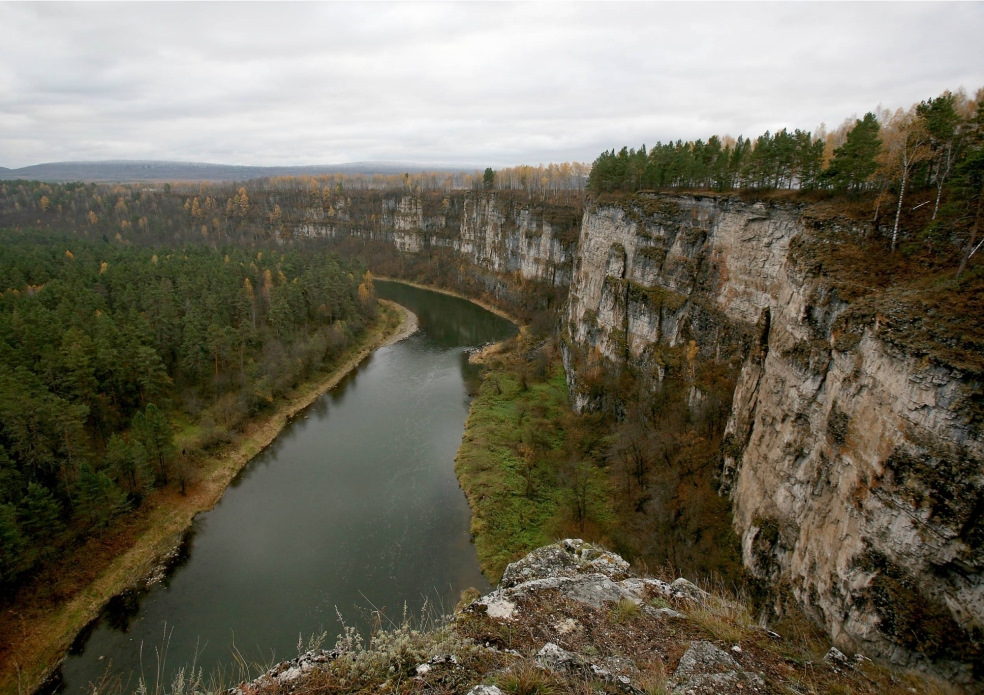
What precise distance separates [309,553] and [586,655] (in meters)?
18.5

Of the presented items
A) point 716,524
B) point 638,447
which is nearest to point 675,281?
point 638,447

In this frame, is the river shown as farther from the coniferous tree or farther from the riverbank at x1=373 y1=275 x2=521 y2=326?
the riverbank at x1=373 y1=275 x2=521 y2=326

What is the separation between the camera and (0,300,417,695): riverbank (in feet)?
57.0

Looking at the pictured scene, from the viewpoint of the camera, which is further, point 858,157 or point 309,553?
point 309,553

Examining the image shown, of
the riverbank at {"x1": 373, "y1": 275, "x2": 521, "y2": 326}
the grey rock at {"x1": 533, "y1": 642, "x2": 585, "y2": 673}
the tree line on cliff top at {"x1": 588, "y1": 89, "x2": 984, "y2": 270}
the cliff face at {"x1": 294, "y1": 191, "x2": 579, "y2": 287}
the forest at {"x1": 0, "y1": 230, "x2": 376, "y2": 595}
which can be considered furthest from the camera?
the riverbank at {"x1": 373, "y1": 275, "x2": 521, "y2": 326}

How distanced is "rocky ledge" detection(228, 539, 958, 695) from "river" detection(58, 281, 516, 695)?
20.7 ft

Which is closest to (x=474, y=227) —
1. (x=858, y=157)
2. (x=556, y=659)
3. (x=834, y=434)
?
(x=858, y=157)

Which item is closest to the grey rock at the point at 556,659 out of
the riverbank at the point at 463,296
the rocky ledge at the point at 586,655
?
the rocky ledge at the point at 586,655

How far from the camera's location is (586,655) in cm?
728

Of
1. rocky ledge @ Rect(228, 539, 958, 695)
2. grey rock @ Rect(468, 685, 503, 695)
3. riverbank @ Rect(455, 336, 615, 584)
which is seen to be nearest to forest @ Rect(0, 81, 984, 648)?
riverbank @ Rect(455, 336, 615, 584)

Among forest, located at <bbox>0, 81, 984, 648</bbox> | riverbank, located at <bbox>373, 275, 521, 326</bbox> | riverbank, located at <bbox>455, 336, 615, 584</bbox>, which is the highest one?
forest, located at <bbox>0, 81, 984, 648</bbox>

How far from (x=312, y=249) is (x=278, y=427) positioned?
7701cm

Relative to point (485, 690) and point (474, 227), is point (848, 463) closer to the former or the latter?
point (485, 690)

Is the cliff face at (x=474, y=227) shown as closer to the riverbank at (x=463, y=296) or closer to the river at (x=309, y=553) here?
the riverbank at (x=463, y=296)
